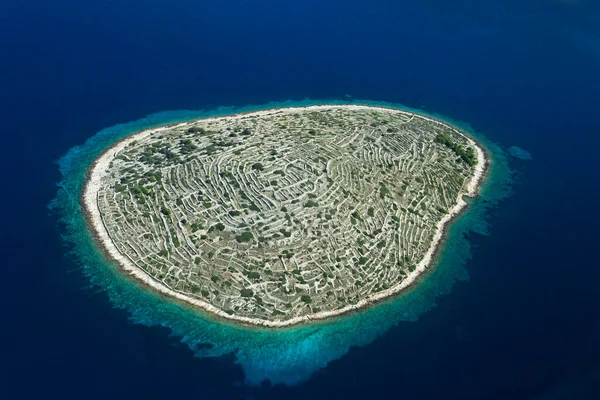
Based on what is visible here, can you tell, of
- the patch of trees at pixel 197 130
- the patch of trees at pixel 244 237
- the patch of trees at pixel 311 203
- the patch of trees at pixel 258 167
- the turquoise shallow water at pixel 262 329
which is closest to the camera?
the turquoise shallow water at pixel 262 329

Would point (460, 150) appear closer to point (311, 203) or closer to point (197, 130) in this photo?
point (311, 203)

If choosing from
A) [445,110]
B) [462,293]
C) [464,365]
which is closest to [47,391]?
[464,365]

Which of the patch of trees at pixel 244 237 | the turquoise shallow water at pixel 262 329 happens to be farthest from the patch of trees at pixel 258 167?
the turquoise shallow water at pixel 262 329

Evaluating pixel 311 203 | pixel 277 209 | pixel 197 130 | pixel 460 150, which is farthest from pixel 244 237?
pixel 460 150

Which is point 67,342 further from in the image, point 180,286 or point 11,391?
point 180,286

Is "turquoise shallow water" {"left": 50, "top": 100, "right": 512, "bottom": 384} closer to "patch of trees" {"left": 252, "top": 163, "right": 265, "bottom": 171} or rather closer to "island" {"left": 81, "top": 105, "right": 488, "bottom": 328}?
"island" {"left": 81, "top": 105, "right": 488, "bottom": 328}

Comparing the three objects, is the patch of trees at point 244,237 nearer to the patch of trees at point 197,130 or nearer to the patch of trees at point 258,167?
the patch of trees at point 258,167

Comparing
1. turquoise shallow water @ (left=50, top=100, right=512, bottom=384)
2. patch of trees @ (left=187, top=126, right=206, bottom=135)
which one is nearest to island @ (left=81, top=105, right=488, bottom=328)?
patch of trees @ (left=187, top=126, right=206, bottom=135)
